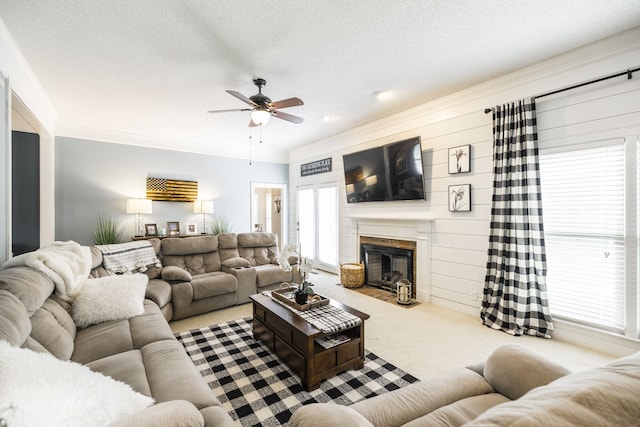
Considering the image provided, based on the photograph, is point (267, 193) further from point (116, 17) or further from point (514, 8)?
point (514, 8)

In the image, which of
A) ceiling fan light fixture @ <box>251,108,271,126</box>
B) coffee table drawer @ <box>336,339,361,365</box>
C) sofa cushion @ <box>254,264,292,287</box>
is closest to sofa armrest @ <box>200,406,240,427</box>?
coffee table drawer @ <box>336,339,361,365</box>

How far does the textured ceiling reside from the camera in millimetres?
2014

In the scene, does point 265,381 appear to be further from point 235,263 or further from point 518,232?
point 518,232

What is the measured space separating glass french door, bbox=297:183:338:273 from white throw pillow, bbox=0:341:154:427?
13.9ft

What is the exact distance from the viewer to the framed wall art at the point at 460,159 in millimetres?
3377

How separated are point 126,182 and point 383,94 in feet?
14.9

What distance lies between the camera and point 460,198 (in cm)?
346

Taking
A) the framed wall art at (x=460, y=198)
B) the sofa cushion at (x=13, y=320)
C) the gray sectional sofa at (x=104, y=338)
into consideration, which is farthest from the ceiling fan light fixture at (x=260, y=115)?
the framed wall art at (x=460, y=198)

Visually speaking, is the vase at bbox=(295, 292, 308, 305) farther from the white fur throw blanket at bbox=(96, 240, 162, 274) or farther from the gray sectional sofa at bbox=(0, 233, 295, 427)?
the white fur throw blanket at bbox=(96, 240, 162, 274)

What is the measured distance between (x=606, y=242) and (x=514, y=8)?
7.19 feet

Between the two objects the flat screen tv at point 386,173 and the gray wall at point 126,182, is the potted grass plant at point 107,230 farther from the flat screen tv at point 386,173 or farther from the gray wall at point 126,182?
the flat screen tv at point 386,173

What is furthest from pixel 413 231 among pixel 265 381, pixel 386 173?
pixel 265 381

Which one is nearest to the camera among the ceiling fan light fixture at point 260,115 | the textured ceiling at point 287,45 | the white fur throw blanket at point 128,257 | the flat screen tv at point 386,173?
the textured ceiling at point 287,45

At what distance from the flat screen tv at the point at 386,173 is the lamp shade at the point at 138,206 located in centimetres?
347
